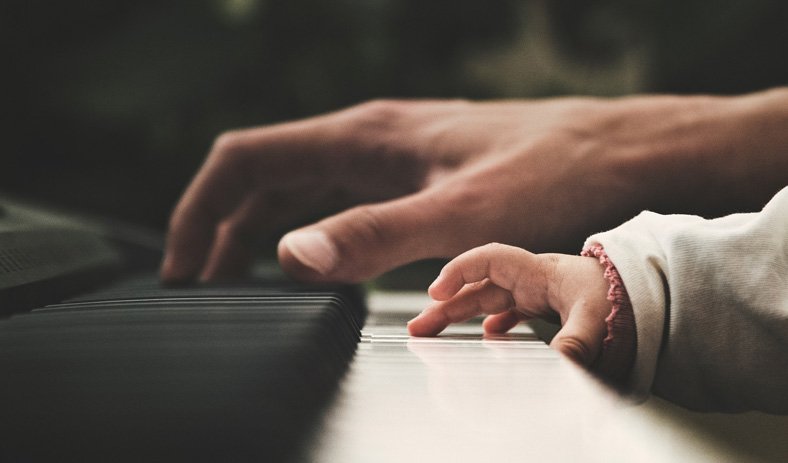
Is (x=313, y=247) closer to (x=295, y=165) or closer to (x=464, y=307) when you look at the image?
(x=464, y=307)

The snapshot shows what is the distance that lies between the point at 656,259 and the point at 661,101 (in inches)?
22.1

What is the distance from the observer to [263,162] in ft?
3.08

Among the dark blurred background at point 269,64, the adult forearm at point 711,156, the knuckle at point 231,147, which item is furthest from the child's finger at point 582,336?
the dark blurred background at point 269,64

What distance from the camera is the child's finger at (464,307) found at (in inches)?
18.1

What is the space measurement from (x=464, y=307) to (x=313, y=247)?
0.14m

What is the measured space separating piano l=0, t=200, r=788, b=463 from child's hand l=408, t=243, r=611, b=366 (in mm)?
20

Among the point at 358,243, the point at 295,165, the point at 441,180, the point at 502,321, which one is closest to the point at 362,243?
the point at 358,243

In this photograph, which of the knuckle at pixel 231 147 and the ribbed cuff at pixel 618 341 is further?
the knuckle at pixel 231 147

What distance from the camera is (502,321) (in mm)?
505

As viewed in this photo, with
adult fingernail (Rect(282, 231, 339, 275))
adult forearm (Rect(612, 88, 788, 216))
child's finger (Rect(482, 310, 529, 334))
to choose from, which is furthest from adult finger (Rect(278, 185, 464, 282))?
adult forearm (Rect(612, 88, 788, 216))

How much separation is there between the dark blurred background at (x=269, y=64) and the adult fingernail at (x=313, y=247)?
0.95 metres

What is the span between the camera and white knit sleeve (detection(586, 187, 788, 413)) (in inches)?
15.5

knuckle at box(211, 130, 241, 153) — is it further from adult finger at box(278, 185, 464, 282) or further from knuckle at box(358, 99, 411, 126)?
adult finger at box(278, 185, 464, 282)

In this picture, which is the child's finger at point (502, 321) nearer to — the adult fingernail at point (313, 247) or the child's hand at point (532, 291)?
the child's hand at point (532, 291)
